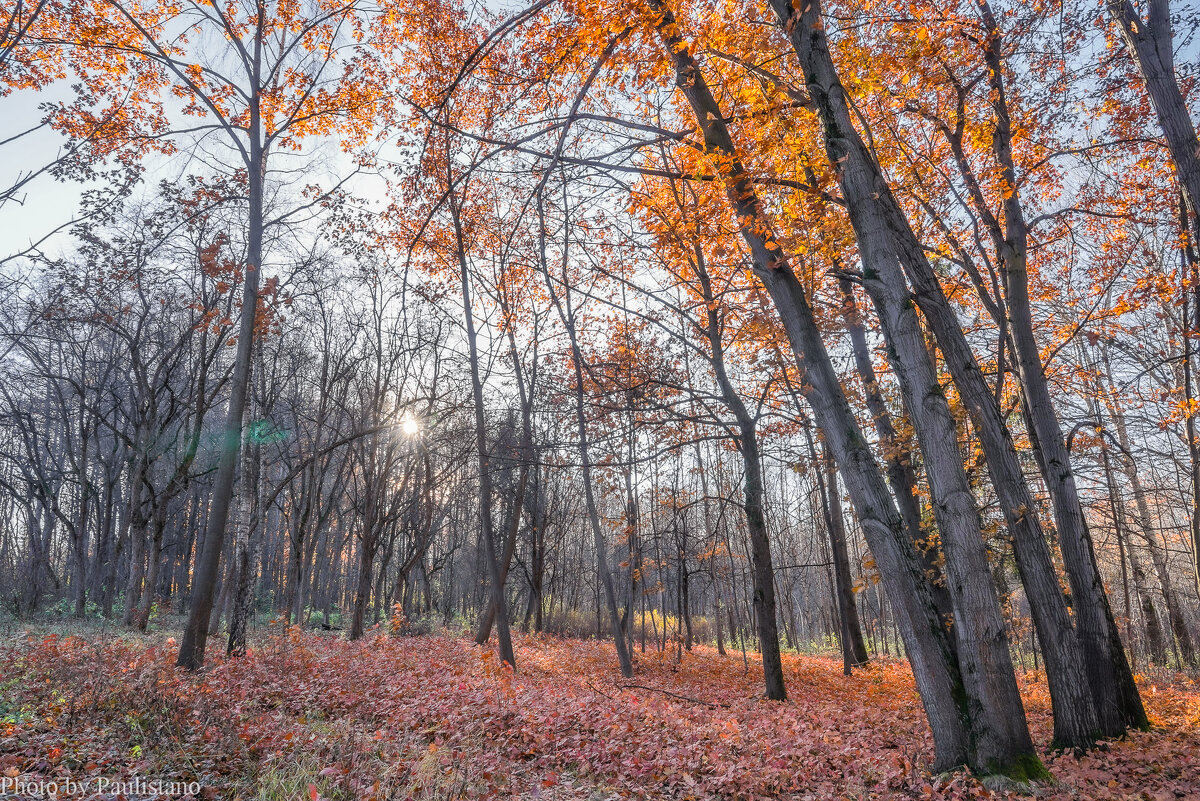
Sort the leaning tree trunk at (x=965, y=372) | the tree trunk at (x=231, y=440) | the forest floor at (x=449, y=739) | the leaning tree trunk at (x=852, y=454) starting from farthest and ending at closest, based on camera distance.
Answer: the tree trunk at (x=231, y=440)
the leaning tree trunk at (x=965, y=372)
the leaning tree trunk at (x=852, y=454)
the forest floor at (x=449, y=739)

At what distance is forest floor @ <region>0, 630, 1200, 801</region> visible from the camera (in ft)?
13.0

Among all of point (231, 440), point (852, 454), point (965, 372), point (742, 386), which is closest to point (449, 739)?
point (852, 454)

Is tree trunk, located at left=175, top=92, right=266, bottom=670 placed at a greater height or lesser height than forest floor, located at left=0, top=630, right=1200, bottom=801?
greater

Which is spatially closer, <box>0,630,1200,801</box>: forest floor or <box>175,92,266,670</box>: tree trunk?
<box>0,630,1200,801</box>: forest floor

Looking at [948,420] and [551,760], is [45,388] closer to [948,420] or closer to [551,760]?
[551,760]

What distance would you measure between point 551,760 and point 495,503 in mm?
21976

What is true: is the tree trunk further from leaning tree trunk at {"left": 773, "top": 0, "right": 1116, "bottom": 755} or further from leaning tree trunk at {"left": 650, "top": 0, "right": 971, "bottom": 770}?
leaning tree trunk at {"left": 773, "top": 0, "right": 1116, "bottom": 755}

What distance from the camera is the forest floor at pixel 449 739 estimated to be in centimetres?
396

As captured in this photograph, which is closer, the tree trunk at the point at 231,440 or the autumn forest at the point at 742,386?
the autumn forest at the point at 742,386

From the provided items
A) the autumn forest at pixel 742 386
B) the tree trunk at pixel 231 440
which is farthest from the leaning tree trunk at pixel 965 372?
the tree trunk at pixel 231 440

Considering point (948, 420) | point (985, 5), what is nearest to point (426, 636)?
point (948, 420)

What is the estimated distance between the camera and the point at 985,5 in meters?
7.42

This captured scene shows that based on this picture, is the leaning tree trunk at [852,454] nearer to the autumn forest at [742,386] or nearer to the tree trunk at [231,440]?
the autumn forest at [742,386]

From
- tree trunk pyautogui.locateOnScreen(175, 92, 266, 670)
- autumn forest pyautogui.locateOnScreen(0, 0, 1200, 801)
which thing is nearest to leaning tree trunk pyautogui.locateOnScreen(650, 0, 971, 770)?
autumn forest pyautogui.locateOnScreen(0, 0, 1200, 801)
